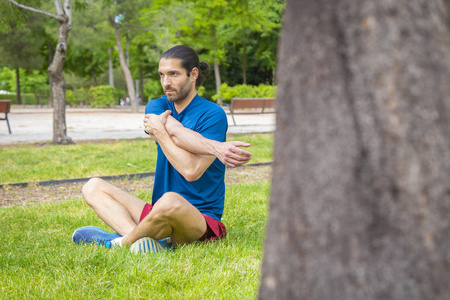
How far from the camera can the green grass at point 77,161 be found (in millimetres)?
7301

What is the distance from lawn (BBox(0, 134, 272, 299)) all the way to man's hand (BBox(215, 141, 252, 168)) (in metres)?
0.70

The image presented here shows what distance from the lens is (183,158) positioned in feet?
10.9

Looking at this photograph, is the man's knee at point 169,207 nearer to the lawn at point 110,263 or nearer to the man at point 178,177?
the man at point 178,177

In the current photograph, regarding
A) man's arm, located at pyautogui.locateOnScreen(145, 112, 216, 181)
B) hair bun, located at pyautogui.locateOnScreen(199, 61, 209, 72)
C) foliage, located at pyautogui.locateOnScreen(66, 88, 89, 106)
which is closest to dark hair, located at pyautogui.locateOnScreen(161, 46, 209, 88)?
hair bun, located at pyautogui.locateOnScreen(199, 61, 209, 72)

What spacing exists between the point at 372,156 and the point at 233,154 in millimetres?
2042

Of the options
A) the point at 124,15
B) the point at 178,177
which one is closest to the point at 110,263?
the point at 178,177

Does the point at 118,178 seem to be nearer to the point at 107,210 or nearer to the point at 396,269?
the point at 107,210

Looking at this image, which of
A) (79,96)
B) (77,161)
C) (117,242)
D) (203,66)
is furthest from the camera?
(79,96)

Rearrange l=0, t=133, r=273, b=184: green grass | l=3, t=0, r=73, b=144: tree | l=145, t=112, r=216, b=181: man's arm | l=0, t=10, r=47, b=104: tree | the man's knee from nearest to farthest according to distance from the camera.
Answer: the man's knee
l=145, t=112, r=216, b=181: man's arm
l=0, t=133, r=273, b=184: green grass
l=3, t=0, r=73, b=144: tree
l=0, t=10, r=47, b=104: tree

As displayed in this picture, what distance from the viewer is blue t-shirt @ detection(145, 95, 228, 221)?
3.57 meters

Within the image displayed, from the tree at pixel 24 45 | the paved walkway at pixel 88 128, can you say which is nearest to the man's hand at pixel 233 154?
the paved walkway at pixel 88 128

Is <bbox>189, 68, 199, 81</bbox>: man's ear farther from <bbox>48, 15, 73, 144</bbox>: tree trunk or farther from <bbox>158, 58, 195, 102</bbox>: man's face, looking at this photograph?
<bbox>48, 15, 73, 144</bbox>: tree trunk

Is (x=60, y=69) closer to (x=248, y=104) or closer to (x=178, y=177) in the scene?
(x=248, y=104)

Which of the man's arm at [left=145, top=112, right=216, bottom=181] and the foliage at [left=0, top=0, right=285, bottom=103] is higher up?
the foliage at [left=0, top=0, right=285, bottom=103]
